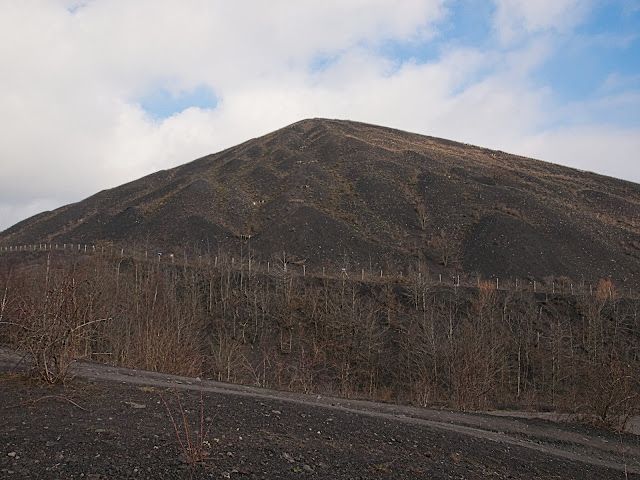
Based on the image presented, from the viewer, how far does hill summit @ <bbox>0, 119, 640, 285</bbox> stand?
1790 inches

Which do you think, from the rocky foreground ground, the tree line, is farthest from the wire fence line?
the rocky foreground ground

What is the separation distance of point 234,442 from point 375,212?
51.4m

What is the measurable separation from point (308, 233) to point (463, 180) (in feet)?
89.4

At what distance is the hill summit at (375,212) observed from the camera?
45.5 meters

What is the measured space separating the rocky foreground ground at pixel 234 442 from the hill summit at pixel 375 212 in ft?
110

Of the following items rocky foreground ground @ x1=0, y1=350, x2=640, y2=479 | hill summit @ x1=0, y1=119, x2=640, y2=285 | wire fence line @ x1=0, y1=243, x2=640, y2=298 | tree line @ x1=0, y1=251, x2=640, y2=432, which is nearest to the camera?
rocky foreground ground @ x1=0, y1=350, x2=640, y2=479

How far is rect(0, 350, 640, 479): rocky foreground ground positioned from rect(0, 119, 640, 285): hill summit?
3348 centimetres

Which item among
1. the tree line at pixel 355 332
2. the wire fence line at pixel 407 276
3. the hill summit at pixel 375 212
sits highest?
the hill summit at pixel 375 212

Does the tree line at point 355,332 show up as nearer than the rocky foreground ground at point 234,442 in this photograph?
No

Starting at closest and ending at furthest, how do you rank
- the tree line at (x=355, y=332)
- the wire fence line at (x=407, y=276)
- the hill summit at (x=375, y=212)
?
the tree line at (x=355, y=332) < the wire fence line at (x=407, y=276) < the hill summit at (x=375, y=212)

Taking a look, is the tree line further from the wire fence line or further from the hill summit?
the hill summit

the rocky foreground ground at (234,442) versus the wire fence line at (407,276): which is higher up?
the wire fence line at (407,276)

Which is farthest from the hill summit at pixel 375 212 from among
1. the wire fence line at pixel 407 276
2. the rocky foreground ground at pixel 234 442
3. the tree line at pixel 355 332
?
the rocky foreground ground at pixel 234 442

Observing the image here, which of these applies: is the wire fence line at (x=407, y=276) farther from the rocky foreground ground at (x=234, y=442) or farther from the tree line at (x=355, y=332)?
the rocky foreground ground at (x=234, y=442)
